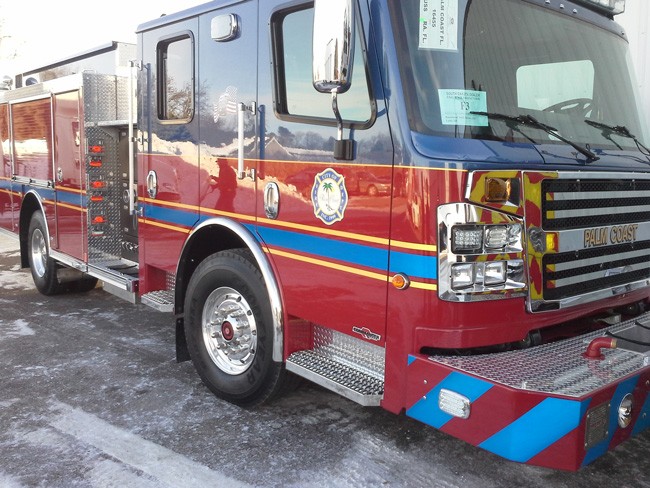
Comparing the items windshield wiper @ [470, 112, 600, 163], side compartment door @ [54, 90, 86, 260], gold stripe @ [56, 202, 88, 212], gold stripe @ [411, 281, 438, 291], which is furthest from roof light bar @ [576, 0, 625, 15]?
gold stripe @ [56, 202, 88, 212]

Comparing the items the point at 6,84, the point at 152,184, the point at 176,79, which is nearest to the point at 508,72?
the point at 176,79

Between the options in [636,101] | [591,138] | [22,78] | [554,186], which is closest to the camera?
[554,186]

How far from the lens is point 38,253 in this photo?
7.13 m

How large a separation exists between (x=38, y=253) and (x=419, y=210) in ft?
18.5

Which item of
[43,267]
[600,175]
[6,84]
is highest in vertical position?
[6,84]

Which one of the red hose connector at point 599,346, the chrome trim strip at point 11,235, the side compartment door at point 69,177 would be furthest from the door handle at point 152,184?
the chrome trim strip at point 11,235

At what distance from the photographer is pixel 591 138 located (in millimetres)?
3338

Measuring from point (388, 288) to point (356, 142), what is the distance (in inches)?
27.3

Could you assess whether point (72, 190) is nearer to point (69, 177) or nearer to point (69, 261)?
point (69, 177)

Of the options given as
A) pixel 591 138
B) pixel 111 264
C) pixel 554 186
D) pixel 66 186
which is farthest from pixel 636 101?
pixel 66 186

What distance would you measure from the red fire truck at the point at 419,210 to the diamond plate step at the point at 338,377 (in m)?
0.01

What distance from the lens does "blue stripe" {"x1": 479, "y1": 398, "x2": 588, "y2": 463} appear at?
7.96ft

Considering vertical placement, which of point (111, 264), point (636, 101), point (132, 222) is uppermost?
point (636, 101)

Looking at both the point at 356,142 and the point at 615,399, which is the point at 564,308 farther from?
the point at 356,142
